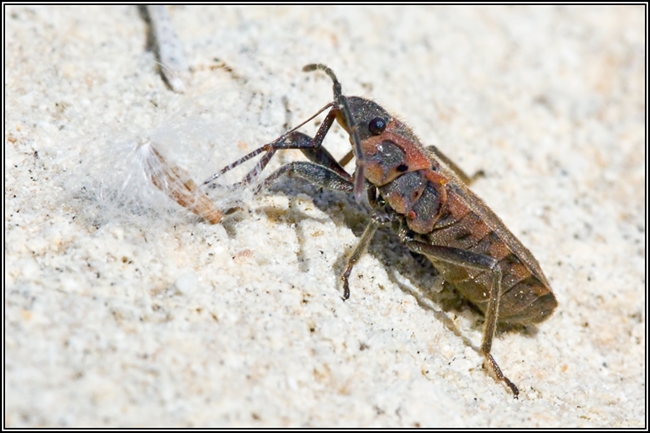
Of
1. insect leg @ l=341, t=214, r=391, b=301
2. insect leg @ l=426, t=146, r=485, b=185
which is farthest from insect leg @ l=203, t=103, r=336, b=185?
insect leg @ l=426, t=146, r=485, b=185

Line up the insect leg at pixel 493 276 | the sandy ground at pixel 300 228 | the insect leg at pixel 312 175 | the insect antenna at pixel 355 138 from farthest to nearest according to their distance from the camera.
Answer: the insect leg at pixel 312 175 < the insect leg at pixel 493 276 < the insect antenna at pixel 355 138 < the sandy ground at pixel 300 228

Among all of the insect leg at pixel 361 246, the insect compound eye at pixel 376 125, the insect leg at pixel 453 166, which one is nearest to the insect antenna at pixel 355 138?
the insect compound eye at pixel 376 125

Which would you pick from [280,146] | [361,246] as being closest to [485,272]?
[361,246]

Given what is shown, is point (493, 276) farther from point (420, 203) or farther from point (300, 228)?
point (300, 228)

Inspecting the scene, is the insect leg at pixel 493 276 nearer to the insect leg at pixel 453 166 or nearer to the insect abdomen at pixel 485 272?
the insect abdomen at pixel 485 272

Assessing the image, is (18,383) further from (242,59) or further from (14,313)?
(242,59)

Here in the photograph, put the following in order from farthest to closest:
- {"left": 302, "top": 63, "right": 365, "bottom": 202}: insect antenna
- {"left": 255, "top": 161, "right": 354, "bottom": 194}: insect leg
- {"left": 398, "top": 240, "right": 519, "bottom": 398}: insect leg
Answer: {"left": 255, "top": 161, "right": 354, "bottom": 194}: insect leg → {"left": 398, "top": 240, "right": 519, "bottom": 398}: insect leg → {"left": 302, "top": 63, "right": 365, "bottom": 202}: insect antenna

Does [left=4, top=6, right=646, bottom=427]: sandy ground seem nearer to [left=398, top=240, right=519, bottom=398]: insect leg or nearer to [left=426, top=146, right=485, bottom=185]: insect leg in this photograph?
[left=426, top=146, right=485, bottom=185]: insect leg
